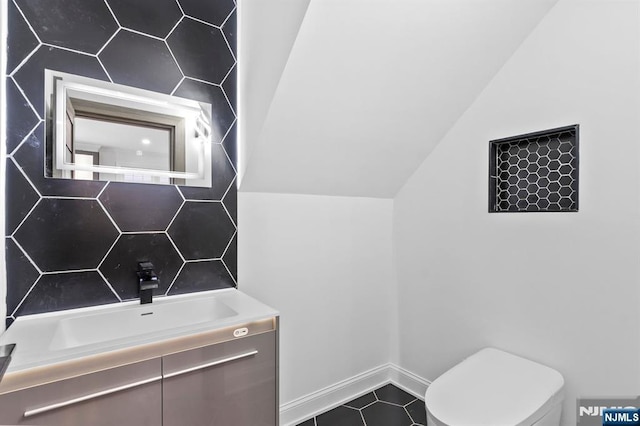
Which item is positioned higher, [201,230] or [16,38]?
[16,38]

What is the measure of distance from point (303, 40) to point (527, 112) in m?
1.22

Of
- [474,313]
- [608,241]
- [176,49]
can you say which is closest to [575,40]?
[608,241]

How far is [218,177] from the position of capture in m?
1.75

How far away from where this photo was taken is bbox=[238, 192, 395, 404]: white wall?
189cm

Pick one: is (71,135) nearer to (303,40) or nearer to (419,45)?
(303,40)

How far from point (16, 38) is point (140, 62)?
16.8 inches

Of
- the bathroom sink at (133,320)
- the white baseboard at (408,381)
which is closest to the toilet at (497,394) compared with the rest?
the white baseboard at (408,381)

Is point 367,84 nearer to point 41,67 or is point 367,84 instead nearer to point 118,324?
point 41,67

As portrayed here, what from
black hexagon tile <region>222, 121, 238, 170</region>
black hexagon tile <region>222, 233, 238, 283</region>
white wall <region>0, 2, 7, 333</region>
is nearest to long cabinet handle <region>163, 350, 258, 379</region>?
black hexagon tile <region>222, 233, 238, 283</region>

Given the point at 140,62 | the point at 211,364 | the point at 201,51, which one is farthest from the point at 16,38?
the point at 211,364

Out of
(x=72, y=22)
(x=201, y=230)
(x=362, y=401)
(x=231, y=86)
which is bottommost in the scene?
(x=362, y=401)

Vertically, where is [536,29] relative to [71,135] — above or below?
above

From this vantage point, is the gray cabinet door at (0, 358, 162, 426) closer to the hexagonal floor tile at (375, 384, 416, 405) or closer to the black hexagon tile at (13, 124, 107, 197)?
the black hexagon tile at (13, 124, 107, 197)

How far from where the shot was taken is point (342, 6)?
1.29 m
